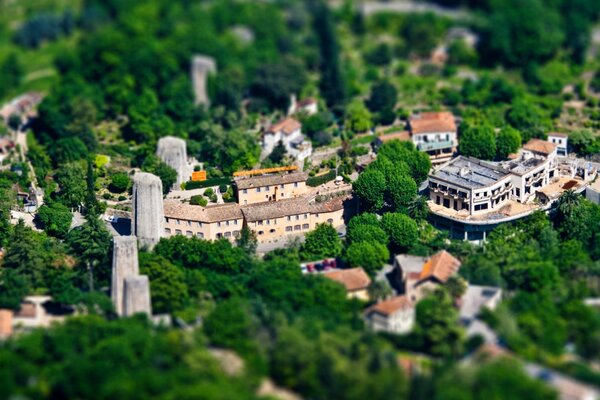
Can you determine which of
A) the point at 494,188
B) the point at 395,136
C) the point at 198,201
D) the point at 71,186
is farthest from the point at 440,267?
the point at 71,186

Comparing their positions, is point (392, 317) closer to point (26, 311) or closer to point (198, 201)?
point (198, 201)

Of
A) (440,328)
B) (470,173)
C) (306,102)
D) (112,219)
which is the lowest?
(440,328)

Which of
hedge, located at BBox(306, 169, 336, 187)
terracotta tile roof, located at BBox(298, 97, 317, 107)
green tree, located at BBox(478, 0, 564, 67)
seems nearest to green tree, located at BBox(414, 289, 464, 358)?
hedge, located at BBox(306, 169, 336, 187)

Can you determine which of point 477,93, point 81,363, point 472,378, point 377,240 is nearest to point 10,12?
point 477,93

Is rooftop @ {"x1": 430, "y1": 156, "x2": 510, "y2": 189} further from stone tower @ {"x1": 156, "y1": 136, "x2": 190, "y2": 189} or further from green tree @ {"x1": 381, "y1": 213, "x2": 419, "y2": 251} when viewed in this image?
stone tower @ {"x1": 156, "y1": 136, "x2": 190, "y2": 189}

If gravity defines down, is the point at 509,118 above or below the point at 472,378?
above

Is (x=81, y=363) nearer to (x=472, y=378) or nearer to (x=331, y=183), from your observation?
(x=472, y=378)

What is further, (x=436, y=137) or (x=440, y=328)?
(x=436, y=137)
